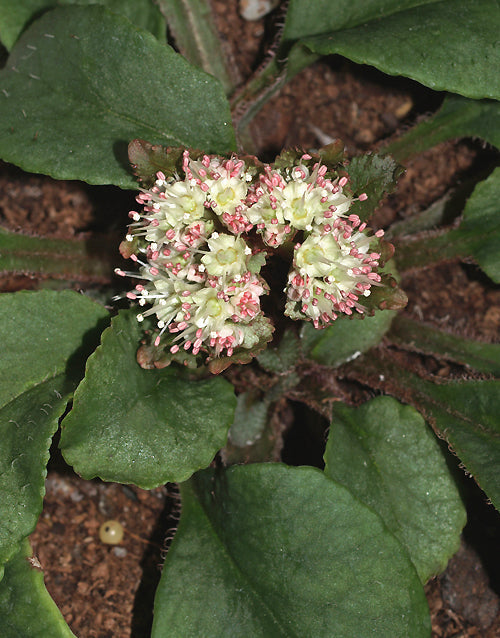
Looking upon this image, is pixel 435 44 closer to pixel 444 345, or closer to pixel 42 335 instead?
pixel 444 345

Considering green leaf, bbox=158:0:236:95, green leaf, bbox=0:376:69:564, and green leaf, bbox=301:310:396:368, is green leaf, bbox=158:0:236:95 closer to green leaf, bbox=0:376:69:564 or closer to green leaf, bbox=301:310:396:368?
green leaf, bbox=301:310:396:368

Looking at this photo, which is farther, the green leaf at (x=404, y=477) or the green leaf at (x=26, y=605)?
the green leaf at (x=404, y=477)

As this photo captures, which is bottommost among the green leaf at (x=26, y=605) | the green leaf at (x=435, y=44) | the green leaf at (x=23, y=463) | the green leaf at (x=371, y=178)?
the green leaf at (x=26, y=605)

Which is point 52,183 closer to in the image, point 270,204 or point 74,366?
point 74,366

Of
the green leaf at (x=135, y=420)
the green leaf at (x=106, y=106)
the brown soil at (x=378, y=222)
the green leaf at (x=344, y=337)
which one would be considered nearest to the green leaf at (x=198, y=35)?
the brown soil at (x=378, y=222)

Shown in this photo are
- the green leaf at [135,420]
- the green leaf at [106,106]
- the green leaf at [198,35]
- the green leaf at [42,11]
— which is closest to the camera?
the green leaf at [135,420]

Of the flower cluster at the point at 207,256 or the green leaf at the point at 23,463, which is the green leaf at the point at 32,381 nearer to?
the green leaf at the point at 23,463
